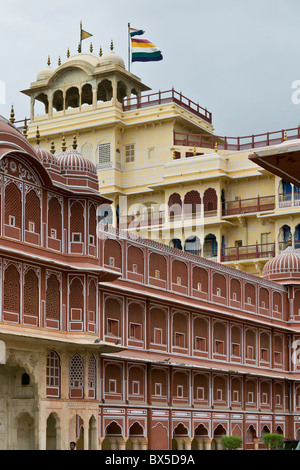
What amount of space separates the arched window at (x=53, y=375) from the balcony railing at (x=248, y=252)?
2608 centimetres

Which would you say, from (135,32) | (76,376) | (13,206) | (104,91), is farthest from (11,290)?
(104,91)

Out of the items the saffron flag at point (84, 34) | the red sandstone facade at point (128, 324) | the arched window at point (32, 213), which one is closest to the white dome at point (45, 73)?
the saffron flag at point (84, 34)

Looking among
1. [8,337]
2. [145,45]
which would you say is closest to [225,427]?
[8,337]

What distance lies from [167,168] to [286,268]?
11037mm

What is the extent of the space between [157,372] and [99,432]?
5.79 m

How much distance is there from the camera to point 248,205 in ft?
192

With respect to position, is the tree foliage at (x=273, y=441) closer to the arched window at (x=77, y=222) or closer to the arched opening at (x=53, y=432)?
the arched opening at (x=53, y=432)

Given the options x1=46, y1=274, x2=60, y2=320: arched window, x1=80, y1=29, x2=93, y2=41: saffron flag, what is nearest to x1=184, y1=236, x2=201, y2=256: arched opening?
x1=80, y1=29, x2=93, y2=41: saffron flag

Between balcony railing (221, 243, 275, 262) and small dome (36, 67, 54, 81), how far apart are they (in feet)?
55.2

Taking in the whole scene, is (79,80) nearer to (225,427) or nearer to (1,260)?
(225,427)

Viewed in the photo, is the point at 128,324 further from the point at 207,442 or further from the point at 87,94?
the point at 87,94

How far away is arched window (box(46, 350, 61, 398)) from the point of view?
31875 mm

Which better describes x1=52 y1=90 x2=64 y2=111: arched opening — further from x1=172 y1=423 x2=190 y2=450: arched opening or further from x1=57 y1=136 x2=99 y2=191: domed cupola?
x1=57 y1=136 x2=99 y2=191: domed cupola

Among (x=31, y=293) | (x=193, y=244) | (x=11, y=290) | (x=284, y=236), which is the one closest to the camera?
(x=11, y=290)
